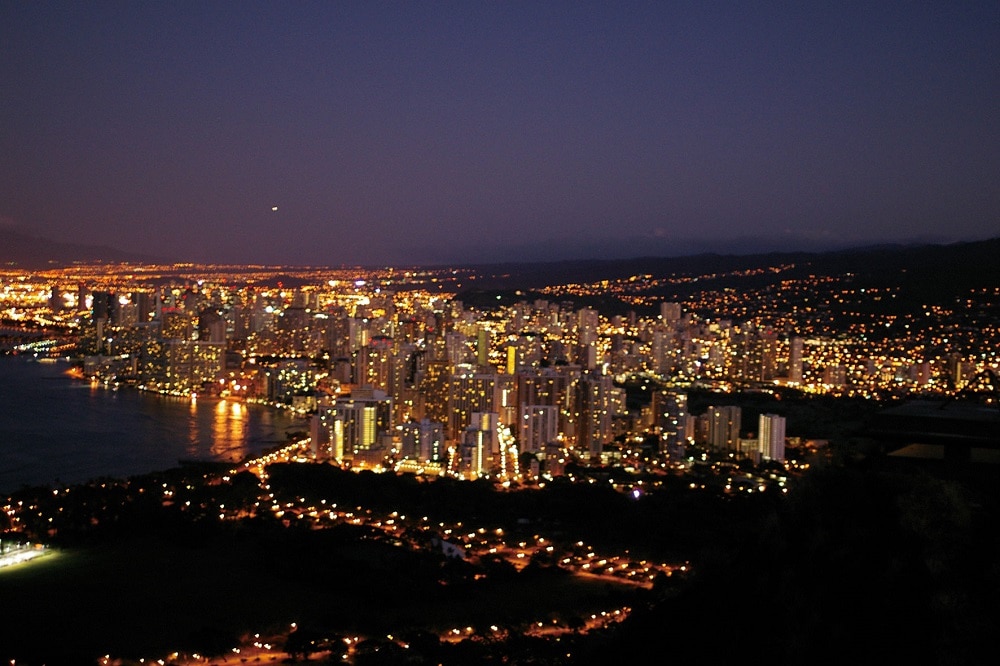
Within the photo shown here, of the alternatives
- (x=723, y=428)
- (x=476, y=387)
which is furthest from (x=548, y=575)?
(x=476, y=387)

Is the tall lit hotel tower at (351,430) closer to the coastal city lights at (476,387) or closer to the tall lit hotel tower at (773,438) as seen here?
the coastal city lights at (476,387)

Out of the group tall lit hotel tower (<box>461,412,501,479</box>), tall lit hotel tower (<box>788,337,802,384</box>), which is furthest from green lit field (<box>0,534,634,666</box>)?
tall lit hotel tower (<box>788,337,802,384</box>)

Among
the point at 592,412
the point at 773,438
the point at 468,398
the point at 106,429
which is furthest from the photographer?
the point at 468,398

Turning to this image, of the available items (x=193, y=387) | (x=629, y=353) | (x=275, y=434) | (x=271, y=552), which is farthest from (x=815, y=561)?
(x=629, y=353)

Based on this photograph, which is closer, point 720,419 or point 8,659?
point 8,659

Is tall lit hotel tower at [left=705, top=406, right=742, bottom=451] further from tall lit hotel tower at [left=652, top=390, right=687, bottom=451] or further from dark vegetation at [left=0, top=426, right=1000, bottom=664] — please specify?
dark vegetation at [left=0, top=426, right=1000, bottom=664]

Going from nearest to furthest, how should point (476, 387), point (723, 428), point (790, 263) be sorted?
point (723, 428)
point (476, 387)
point (790, 263)

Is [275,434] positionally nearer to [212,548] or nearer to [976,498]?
[212,548]

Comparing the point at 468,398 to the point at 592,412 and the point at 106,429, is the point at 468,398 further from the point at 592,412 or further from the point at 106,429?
the point at 106,429

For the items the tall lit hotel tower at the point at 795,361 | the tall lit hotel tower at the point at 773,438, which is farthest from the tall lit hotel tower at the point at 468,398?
the tall lit hotel tower at the point at 795,361
